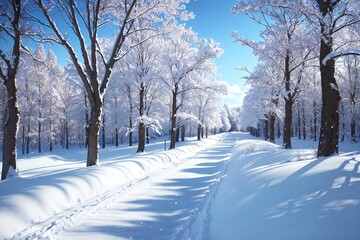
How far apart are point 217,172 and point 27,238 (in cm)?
806

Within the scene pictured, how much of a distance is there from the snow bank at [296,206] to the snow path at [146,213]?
80cm

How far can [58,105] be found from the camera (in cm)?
3584

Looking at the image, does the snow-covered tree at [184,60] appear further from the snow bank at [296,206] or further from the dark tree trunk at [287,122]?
the snow bank at [296,206]

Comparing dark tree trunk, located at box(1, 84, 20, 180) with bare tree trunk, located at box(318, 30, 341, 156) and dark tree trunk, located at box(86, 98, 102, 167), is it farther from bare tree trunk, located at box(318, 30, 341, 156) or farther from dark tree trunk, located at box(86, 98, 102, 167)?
bare tree trunk, located at box(318, 30, 341, 156)

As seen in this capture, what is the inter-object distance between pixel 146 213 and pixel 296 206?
10.7 ft

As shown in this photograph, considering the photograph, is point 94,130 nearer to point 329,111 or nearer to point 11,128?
point 11,128

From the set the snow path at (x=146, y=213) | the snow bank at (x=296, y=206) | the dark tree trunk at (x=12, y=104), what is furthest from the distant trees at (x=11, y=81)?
the snow bank at (x=296, y=206)

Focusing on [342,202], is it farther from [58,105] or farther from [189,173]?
[58,105]

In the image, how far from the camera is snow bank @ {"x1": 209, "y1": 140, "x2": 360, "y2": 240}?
2823 millimetres

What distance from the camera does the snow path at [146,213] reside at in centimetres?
434

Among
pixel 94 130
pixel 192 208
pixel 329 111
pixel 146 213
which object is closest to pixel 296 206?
pixel 192 208

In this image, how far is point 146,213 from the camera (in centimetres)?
540

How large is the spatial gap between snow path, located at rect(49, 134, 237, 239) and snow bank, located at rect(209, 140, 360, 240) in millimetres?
803

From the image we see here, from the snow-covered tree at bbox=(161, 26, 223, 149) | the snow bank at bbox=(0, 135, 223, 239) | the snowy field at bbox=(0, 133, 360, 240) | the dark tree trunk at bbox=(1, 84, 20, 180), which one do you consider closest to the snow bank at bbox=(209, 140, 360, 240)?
the snowy field at bbox=(0, 133, 360, 240)
